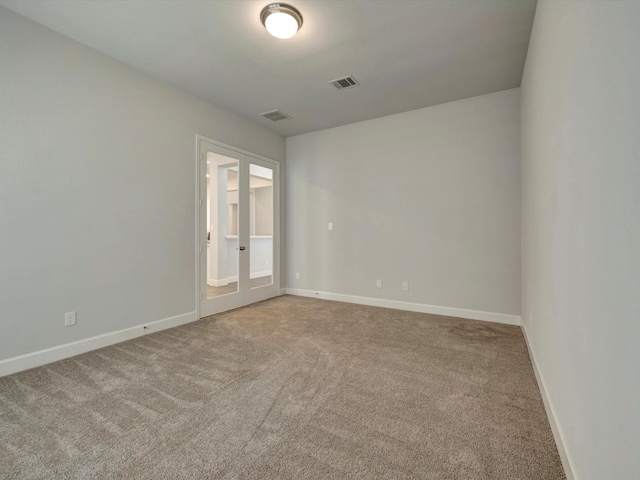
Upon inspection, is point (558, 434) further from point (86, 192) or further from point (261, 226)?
point (261, 226)

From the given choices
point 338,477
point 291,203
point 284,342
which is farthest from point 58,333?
point 291,203

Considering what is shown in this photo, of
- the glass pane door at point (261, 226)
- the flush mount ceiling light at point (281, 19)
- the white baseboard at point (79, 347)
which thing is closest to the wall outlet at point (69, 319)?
the white baseboard at point (79, 347)

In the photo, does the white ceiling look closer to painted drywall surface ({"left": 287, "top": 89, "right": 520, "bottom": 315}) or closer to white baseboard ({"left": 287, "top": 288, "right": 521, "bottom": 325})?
painted drywall surface ({"left": 287, "top": 89, "right": 520, "bottom": 315})

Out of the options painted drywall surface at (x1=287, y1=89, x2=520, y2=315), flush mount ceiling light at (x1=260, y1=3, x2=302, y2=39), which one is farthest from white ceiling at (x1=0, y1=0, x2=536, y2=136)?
painted drywall surface at (x1=287, y1=89, x2=520, y2=315)

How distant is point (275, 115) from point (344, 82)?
141 cm

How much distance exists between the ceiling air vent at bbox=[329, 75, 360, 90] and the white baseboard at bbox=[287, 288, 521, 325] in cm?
310

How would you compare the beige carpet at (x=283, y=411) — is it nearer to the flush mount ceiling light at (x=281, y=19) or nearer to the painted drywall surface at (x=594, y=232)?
the painted drywall surface at (x=594, y=232)

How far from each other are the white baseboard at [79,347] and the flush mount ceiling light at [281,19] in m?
3.31

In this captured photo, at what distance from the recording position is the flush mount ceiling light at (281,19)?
2352 millimetres

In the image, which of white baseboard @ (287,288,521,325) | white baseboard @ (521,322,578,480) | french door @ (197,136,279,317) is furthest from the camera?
french door @ (197,136,279,317)

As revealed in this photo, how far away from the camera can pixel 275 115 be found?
455 cm

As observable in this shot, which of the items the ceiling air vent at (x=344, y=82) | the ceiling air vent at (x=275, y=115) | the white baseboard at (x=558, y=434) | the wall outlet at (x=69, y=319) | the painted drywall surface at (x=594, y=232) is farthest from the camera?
the ceiling air vent at (x=275, y=115)

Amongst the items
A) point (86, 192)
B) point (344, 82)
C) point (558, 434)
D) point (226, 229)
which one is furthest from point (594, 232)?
point (226, 229)

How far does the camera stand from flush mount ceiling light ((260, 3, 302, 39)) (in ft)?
7.72
